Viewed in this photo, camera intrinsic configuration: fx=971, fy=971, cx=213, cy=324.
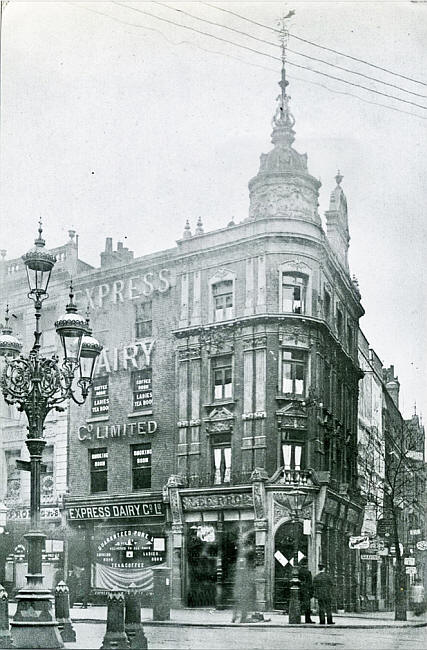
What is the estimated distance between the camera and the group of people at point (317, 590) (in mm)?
8804

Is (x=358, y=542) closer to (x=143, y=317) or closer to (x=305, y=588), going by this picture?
(x=305, y=588)

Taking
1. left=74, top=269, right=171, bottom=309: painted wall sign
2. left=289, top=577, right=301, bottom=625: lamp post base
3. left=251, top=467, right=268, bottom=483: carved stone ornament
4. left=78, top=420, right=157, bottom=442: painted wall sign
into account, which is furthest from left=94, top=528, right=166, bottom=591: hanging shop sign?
left=74, top=269, right=171, bottom=309: painted wall sign

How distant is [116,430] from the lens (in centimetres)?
1008

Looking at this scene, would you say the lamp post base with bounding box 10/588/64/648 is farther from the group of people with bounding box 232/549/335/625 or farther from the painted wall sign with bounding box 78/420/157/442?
the painted wall sign with bounding box 78/420/157/442

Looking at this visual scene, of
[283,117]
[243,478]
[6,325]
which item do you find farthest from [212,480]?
[283,117]

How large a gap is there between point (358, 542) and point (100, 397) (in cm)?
302

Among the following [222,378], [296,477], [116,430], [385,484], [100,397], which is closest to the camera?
[296,477]

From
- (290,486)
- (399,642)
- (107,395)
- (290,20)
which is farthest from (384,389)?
(290,20)

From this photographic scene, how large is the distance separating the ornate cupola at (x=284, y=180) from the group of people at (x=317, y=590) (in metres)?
3.25

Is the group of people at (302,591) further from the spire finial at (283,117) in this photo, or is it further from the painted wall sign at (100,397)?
the spire finial at (283,117)

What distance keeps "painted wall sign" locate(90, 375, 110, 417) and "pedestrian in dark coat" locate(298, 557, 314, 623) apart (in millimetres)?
2636

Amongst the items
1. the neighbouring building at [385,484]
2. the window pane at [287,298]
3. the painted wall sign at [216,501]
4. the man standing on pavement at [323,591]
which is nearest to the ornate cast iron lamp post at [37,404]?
the painted wall sign at [216,501]

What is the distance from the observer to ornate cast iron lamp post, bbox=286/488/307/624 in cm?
874

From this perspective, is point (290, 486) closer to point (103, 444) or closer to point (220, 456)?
point (220, 456)
